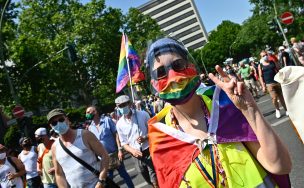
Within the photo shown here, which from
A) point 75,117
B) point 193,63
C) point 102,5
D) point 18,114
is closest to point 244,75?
point 18,114

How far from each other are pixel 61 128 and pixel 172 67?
298cm

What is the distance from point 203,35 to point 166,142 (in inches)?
5904

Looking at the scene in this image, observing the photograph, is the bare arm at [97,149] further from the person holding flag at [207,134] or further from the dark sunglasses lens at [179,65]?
the dark sunglasses lens at [179,65]

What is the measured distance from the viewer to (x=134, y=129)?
7406mm

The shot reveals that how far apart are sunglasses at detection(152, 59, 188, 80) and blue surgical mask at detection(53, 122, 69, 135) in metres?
2.83

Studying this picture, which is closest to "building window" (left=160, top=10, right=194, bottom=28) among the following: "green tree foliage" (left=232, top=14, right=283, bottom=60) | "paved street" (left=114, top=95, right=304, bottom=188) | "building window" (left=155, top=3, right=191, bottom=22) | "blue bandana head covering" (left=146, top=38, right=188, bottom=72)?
"building window" (left=155, top=3, right=191, bottom=22)

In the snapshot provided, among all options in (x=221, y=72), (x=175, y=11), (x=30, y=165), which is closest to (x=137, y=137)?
(x=30, y=165)

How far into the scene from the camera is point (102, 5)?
48.8m

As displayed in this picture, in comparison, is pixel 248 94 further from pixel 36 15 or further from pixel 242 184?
pixel 36 15

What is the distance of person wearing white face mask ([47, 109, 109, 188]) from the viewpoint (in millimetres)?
5121

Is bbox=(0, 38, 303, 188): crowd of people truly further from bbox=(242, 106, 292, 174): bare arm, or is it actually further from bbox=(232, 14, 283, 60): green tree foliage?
bbox=(232, 14, 283, 60): green tree foliage

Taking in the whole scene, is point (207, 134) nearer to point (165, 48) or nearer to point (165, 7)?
point (165, 48)

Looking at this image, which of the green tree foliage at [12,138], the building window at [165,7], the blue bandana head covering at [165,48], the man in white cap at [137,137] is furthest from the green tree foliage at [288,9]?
the building window at [165,7]

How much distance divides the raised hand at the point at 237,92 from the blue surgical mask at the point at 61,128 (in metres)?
3.33
